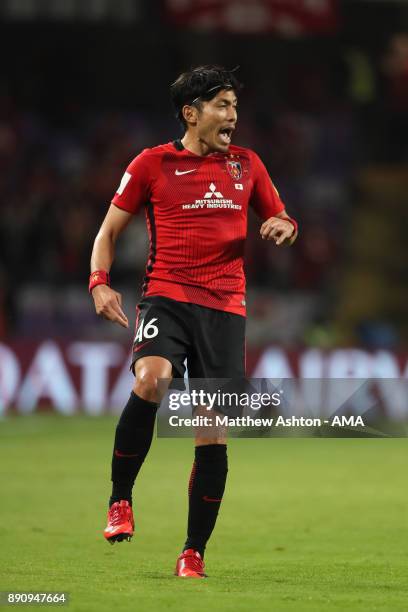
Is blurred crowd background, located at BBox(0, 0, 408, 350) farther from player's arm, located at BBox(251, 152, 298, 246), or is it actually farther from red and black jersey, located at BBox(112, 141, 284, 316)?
red and black jersey, located at BBox(112, 141, 284, 316)

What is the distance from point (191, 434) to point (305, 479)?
14.8 ft

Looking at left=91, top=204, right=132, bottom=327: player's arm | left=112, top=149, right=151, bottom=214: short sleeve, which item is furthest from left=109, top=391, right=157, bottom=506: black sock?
left=112, top=149, right=151, bottom=214: short sleeve

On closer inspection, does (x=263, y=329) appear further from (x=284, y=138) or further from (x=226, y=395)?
(x=226, y=395)

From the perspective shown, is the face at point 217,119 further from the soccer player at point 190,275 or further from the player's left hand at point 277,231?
the player's left hand at point 277,231

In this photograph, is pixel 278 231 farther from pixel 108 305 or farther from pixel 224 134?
pixel 108 305

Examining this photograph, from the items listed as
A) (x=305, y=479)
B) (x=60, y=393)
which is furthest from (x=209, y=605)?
(x=60, y=393)

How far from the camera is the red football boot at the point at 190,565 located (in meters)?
5.63

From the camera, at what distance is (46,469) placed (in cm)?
1045

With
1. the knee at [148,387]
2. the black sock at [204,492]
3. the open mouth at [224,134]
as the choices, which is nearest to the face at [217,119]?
the open mouth at [224,134]

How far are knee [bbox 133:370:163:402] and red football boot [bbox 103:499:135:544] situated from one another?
46 centimetres

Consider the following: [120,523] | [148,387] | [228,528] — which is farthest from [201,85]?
[228,528]

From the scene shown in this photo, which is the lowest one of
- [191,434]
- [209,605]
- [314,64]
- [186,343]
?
[209,605]

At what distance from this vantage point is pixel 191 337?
576 cm

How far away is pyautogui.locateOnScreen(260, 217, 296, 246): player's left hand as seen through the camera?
A: 577 centimetres
